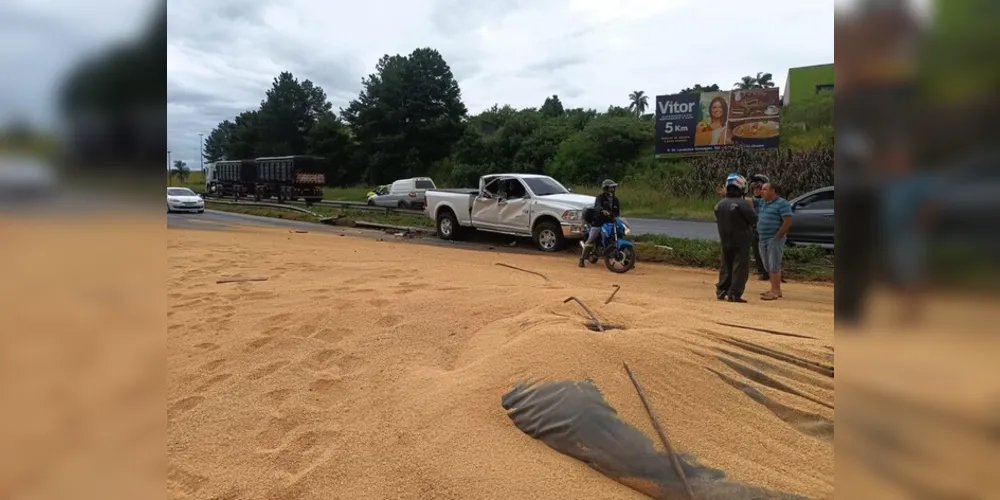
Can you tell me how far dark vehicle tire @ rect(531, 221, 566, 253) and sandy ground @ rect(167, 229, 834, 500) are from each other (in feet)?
16.4

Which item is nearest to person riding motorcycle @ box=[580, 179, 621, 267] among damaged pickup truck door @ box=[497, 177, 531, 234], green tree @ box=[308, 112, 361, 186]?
damaged pickup truck door @ box=[497, 177, 531, 234]

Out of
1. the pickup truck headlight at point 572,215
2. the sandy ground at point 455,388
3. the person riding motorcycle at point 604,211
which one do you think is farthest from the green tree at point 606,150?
the sandy ground at point 455,388

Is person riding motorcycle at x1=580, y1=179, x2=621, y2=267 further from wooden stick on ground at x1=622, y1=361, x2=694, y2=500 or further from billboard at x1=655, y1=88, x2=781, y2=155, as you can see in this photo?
billboard at x1=655, y1=88, x2=781, y2=155

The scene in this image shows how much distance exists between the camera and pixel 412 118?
42.4 meters

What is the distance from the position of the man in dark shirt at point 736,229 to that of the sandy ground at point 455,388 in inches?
17.7

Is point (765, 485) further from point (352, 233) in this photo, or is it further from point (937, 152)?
point (352, 233)

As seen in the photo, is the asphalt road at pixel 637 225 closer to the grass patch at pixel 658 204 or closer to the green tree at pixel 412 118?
the grass patch at pixel 658 204

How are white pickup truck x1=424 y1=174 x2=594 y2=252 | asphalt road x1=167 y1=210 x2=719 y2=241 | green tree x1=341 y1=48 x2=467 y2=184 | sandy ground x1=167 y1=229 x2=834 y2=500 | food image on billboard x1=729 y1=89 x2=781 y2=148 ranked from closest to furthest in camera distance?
sandy ground x1=167 y1=229 x2=834 y2=500 → white pickup truck x1=424 y1=174 x2=594 y2=252 → asphalt road x1=167 y1=210 x2=719 y2=241 → food image on billboard x1=729 y1=89 x2=781 y2=148 → green tree x1=341 y1=48 x2=467 y2=184

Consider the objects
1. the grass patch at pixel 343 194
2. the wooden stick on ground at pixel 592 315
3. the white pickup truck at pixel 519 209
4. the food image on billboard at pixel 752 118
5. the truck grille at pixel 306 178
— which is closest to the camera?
the wooden stick on ground at pixel 592 315

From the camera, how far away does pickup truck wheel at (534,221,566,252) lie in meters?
11.7

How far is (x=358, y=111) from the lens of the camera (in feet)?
146

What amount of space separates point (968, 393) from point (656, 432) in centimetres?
228

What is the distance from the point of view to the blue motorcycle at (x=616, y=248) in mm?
9281

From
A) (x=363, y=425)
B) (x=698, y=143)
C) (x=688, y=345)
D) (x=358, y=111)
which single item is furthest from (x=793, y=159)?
(x=358, y=111)
